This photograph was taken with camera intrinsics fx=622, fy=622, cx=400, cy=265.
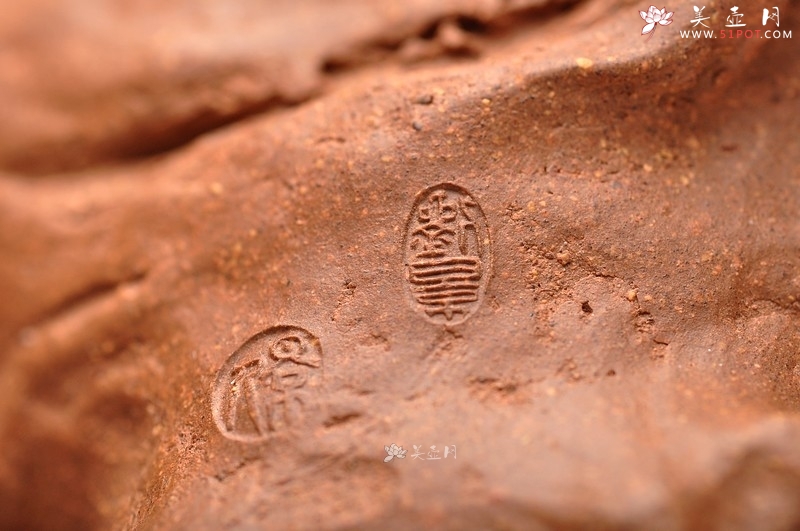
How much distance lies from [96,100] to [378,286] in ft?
3.87

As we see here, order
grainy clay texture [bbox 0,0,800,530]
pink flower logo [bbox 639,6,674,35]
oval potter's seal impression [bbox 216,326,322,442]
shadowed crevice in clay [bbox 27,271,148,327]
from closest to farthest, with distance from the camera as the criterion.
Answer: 1. grainy clay texture [bbox 0,0,800,530]
2. oval potter's seal impression [bbox 216,326,322,442]
3. pink flower logo [bbox 639,6,674,35]
4. shadowed crevice in clay [bbox 27,271,148,327]

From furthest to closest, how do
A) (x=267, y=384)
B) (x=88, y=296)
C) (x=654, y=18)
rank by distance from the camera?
(x=88, y=296) < (x=654, y=18) < (x=267, y=384)

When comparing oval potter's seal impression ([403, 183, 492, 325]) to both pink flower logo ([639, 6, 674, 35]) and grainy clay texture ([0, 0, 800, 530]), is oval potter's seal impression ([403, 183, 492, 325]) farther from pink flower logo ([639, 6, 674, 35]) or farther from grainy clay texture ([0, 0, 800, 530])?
pink flower logo ([639, 6, 674, 35])

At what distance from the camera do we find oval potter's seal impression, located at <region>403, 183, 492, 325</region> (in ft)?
4.90

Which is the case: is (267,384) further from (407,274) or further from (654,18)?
(654,18)

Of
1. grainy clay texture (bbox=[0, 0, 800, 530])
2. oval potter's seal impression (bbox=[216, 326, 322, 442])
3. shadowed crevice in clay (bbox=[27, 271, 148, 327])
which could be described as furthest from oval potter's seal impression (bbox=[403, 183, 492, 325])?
shadowed crevice in clay (bbox=[27, 271, 148, 327])

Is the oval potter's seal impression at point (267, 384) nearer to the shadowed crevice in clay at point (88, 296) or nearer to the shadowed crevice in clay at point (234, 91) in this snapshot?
the shadowed crevice in clay at point (88, 296)

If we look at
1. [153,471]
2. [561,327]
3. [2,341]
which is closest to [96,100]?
[2,341]

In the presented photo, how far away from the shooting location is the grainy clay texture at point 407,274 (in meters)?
1.34

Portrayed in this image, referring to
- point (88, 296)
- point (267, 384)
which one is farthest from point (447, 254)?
point (88, 296)

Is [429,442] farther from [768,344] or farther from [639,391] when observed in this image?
[768,344]

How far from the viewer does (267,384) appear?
4.89 feet

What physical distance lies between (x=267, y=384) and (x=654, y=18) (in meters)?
1.36

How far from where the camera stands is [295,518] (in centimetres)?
135
